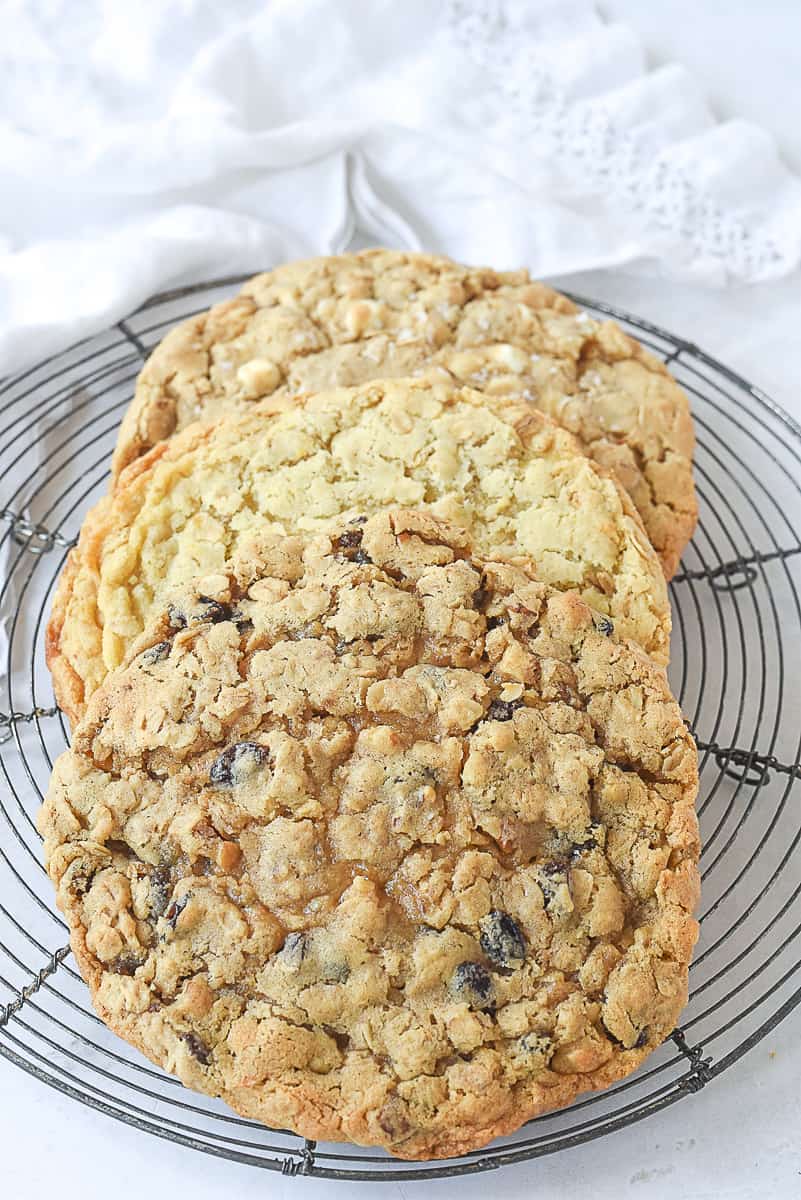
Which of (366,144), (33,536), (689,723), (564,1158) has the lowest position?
(564,1158)

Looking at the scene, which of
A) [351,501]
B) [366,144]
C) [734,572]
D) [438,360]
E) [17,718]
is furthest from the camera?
[366,144]

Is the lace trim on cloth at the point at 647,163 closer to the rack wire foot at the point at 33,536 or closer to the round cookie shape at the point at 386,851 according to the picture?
the round cookie shape at the point at 386,851

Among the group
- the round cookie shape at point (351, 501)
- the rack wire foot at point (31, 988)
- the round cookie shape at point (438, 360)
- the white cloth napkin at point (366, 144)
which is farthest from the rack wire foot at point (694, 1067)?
the white cloth napkin at point (366, 144)

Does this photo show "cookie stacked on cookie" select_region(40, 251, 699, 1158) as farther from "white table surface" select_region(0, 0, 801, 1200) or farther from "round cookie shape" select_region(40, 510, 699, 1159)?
"white table surface" select_region(0, 0, 801, 1200)

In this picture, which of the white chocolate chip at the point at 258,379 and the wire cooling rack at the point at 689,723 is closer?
the wire cooling rack at the point at 689,723

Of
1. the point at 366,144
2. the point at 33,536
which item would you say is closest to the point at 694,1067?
the point at 33,536

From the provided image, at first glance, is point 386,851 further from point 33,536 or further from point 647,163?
point 647,163

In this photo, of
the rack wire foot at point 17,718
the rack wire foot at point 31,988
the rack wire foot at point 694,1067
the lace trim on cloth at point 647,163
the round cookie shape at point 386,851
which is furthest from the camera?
the lace trim on cloth at point 647,163
